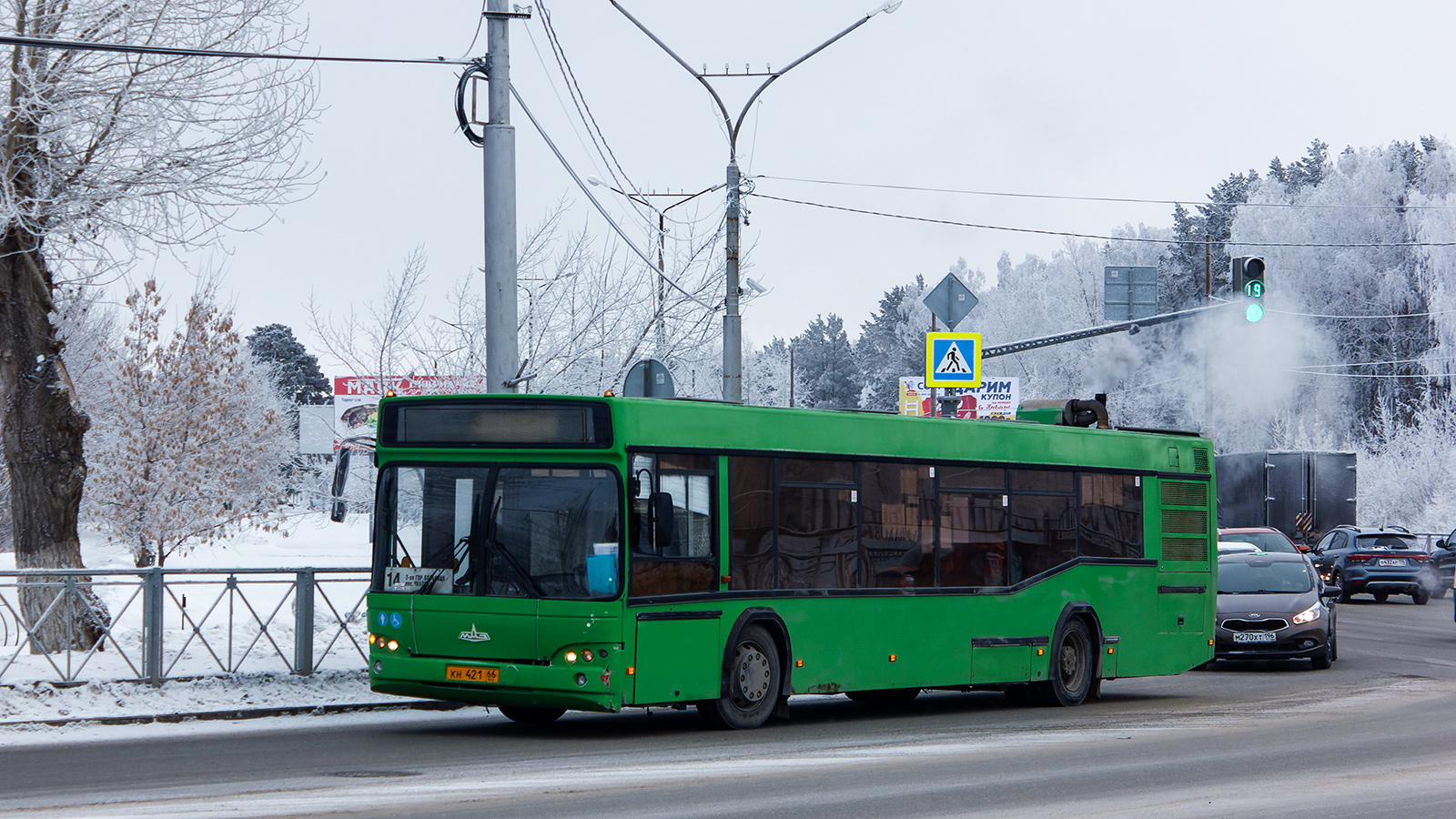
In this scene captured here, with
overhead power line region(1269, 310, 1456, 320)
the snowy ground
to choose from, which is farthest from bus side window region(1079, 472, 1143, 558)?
overhead power line region(1269, 310, 1456, 320)

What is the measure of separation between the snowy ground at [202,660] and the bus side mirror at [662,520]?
13.4 ft

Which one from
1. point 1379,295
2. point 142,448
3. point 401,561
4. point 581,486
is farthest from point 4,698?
point 1379,295

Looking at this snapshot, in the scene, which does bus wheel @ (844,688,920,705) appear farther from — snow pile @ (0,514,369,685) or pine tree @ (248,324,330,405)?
pine tree @ (248,324,330,405)

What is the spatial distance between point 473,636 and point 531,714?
6.06 feet

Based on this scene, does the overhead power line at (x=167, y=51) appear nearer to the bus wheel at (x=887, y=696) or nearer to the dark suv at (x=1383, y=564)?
the bus wheel at (x=887, y=696)

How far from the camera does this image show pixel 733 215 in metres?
22.5

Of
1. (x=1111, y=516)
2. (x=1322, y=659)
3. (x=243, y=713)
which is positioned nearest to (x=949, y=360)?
(x=1322, y=659)

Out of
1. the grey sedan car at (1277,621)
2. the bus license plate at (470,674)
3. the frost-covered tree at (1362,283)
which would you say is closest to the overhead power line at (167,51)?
the bus license plate at (470,674)

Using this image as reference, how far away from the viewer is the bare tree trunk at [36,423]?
1719 cm

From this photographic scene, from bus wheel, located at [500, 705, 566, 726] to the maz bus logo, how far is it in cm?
155

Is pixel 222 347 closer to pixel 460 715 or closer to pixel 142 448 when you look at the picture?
pixel 142 448

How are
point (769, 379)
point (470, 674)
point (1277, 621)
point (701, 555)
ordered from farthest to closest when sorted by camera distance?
point (769, 379), point (1277, 621), point (701, 555), point (470, 674)

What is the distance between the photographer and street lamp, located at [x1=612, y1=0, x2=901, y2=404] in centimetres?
2200

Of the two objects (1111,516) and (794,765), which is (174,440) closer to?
(1111,516)
